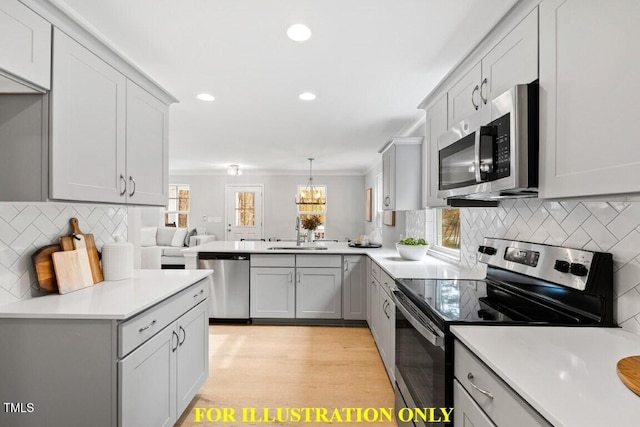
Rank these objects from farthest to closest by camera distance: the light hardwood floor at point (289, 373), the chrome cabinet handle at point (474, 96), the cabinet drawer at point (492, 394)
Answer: the light hardwood floor at point (289, 373)
the chrome cabinet handle at point (474, 96)
the cabinet drawer at point (492, 394)

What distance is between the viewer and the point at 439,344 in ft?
4.11

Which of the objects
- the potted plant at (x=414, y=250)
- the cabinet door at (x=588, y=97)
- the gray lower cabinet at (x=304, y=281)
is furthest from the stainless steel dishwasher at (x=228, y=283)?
the cabinet door at (x=588, y=97)

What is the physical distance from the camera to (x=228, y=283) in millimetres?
3734

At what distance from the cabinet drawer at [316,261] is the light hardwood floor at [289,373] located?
721 mm

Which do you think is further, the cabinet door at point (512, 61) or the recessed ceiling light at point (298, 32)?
the recessed ceiling light at point (298, 32)

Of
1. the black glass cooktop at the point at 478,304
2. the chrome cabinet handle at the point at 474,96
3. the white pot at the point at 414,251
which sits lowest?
the black glass cooktop at the point at 478,304

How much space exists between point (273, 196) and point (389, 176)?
484 centimetres

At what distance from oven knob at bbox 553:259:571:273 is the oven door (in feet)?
1.97

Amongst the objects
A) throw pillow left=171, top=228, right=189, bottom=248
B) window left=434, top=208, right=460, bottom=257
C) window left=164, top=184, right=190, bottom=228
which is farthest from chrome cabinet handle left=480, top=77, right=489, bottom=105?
window left=164, top=184, right=190, bottom=228

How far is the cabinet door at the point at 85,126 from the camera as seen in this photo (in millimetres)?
1382

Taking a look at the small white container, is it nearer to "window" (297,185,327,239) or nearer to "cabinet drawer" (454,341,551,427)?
"cabinet drawer" (454,341,551,427)

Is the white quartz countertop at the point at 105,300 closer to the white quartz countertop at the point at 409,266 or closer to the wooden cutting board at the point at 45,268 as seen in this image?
the wooden cutting board at the point at 45,268

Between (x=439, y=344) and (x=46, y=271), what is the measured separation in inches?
76.1

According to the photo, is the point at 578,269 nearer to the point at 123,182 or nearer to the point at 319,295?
the point at 123,182
